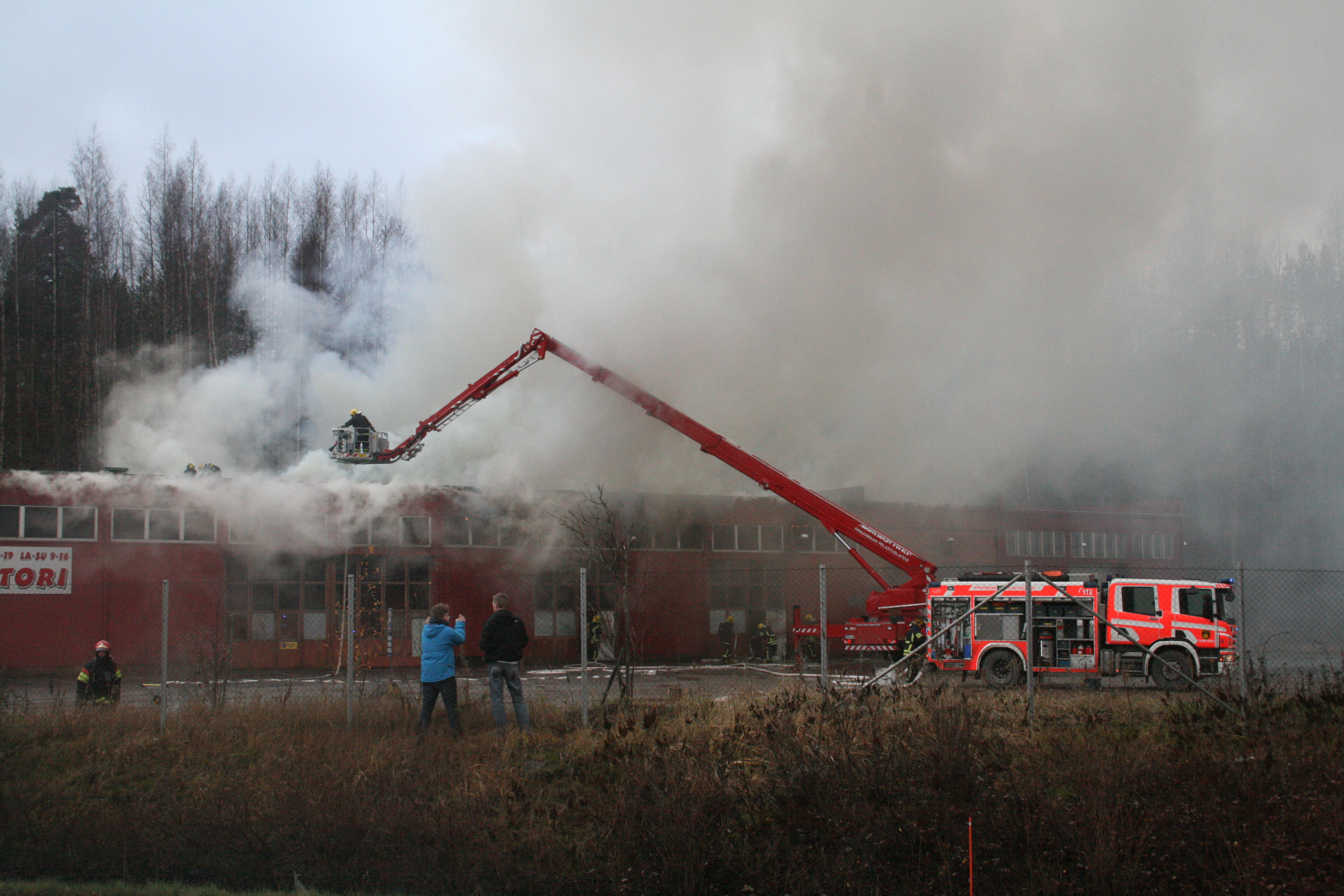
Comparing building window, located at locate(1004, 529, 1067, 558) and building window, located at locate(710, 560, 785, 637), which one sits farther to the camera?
building window, located at locate(1004, 529, 1067, 558)

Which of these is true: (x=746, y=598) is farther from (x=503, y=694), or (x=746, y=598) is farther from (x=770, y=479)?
(x=503, y=694)

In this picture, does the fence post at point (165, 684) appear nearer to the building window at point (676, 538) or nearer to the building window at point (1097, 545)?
the building window at point (676, 538)

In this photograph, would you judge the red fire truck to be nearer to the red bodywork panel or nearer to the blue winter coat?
the red bodywork panel

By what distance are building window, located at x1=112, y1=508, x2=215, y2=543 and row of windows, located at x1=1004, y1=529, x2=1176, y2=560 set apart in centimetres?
2406

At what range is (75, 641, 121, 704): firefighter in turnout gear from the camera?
41.1 feet

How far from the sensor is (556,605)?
86.3ft

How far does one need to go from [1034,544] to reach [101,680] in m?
28.8

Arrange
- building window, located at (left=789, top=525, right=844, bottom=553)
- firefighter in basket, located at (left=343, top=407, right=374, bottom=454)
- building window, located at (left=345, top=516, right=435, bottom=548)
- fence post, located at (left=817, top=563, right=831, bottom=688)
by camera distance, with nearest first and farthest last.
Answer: fence post, located at (left=817, top=563, right=831, bottom=688), firefighter in basket, located at (left=343, top=407, right=374, bottom=454), building window, located at (left=345, top=516, right=435, bottom=548), building window, located at (left=789, top=525, right=844, bottom=553)

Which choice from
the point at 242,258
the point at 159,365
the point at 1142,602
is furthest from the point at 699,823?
the point at 242,258

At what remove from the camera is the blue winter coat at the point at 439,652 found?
34.0 feet

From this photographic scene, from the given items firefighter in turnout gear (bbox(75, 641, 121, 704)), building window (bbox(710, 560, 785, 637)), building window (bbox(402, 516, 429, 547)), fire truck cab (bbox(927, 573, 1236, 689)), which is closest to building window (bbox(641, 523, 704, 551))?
building window (bbox(710, 560, 785, 637))

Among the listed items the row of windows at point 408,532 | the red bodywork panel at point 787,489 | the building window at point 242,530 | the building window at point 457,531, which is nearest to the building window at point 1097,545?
the row of windows at point 408,532

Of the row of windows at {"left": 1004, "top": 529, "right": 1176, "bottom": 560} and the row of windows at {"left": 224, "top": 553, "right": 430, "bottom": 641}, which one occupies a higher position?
the row of windows at {"left": 1004, "top": 529, "right": 1176, "bottom": 560}

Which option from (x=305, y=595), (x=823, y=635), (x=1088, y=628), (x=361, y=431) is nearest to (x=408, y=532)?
(x=305, y=595)
